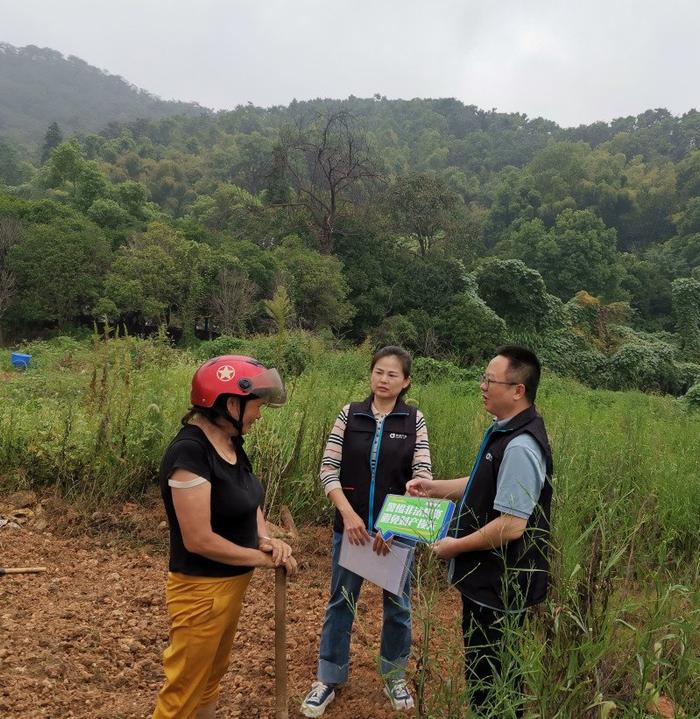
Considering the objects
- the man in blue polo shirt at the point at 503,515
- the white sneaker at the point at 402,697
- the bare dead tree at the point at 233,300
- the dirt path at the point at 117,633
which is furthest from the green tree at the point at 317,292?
the man in blue polo shirt at the point at 503,515

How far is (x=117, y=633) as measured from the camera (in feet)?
8.84

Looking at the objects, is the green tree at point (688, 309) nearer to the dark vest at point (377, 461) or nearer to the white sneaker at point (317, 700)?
the dark vest at point (377, 461)

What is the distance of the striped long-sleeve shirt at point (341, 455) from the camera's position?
7.61 feet

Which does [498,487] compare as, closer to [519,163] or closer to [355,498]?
[355,498]

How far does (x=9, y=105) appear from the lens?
102m

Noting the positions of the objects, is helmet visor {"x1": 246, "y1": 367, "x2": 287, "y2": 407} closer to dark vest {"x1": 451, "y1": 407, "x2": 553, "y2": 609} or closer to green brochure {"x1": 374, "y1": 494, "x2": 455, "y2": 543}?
green brochure {"x1": 374, "y1": 494, "x2": 455, "y2": 543}

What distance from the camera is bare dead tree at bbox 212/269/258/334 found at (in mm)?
20781

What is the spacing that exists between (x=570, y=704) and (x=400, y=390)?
4.05ft

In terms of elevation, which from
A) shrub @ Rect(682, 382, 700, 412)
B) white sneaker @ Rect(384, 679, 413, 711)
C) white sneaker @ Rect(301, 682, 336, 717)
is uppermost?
white sneaker @ Rect(384, 679, 413, 711)

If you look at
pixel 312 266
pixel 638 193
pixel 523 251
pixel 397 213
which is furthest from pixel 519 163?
pixel 312 266

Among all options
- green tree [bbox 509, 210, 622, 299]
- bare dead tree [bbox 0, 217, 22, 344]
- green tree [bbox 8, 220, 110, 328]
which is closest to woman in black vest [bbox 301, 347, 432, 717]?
green tree [bbox 8, 220, 110, 328]

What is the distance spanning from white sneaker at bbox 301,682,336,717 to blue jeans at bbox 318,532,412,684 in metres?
0.03

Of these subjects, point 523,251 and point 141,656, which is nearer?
point 141,656

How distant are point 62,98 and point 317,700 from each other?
135 m
